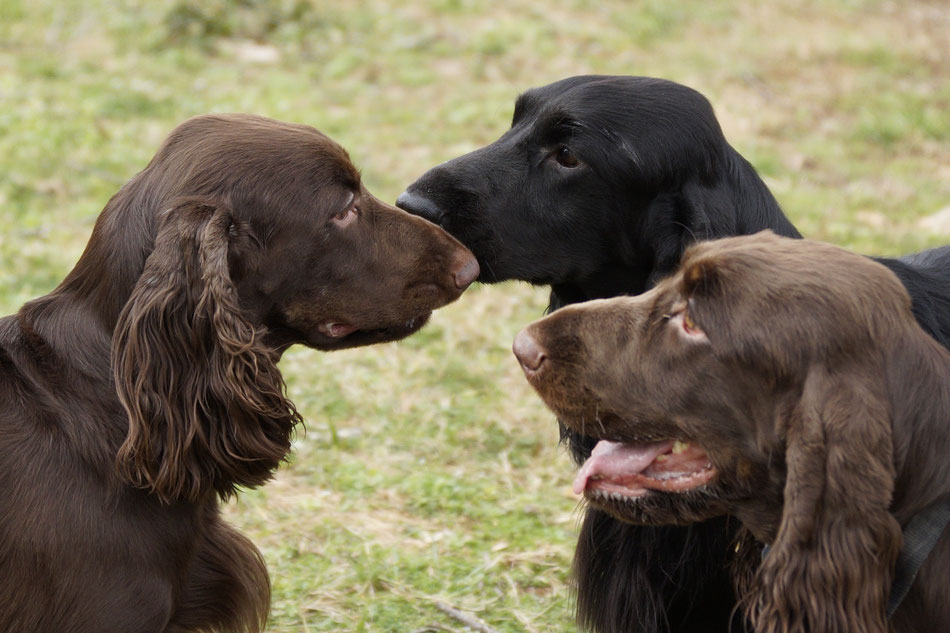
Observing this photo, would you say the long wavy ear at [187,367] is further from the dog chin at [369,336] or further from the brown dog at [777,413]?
the brown dog at [777,413]

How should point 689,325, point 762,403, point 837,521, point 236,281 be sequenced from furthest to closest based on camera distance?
point 236,281, point 689,325, point 762,403, point 837,521

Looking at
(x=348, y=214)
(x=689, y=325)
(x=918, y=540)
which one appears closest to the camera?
(x=918, y=540)

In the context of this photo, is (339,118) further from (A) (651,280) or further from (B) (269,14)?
(A) (651,280)

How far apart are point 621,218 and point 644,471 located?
1.04 metres

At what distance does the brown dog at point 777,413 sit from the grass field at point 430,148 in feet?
4.46

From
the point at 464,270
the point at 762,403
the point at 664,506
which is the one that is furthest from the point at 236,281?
the point at 762,403

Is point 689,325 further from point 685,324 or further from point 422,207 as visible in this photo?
point 422,207

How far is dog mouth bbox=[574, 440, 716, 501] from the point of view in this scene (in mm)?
3074

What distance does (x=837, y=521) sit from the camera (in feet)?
8.52

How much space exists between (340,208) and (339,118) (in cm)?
564

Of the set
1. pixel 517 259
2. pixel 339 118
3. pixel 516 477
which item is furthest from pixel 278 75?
pixel 517 259

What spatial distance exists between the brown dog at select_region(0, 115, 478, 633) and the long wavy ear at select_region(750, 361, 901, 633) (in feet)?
4.69

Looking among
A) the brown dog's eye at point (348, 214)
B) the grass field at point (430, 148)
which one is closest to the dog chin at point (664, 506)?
the brown dog's eye at point (348, 214)

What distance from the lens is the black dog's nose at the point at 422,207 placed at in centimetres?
406
